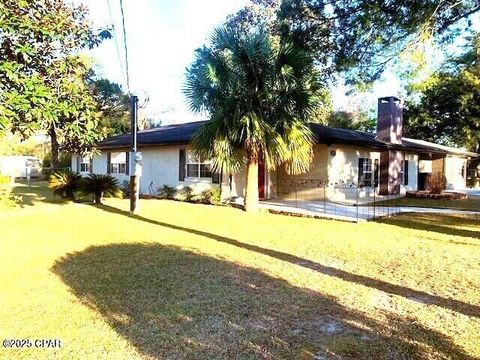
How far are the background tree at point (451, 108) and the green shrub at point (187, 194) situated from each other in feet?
59.1

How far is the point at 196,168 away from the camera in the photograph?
1917cm

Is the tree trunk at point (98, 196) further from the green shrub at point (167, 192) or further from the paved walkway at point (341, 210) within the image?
the paved walkway at point (341, 210)

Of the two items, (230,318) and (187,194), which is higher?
(187,194)

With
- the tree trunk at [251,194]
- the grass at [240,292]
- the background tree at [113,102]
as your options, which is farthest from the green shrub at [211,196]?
the background tree at [113,102]

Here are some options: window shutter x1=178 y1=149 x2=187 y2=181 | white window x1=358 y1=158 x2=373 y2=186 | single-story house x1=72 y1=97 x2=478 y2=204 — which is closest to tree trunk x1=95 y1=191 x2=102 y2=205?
single-story house x1=72 y1=97 x2=478 y2=204

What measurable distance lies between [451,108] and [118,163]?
25.1 meters

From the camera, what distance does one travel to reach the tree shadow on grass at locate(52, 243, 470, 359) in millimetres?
4035

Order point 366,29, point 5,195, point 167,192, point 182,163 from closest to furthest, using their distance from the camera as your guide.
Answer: point 5,195
point 366,29
point 182,163
point 167,192

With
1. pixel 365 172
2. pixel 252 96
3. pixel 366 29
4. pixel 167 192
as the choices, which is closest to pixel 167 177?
pixel 167 192

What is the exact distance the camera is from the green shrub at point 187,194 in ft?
60.8

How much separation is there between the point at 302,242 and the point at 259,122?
5.21 m

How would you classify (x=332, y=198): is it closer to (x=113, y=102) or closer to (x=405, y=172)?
(x=405, y=172)

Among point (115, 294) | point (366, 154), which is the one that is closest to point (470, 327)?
point (115, 294)

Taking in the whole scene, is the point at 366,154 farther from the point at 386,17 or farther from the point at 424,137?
the point at 424,137
